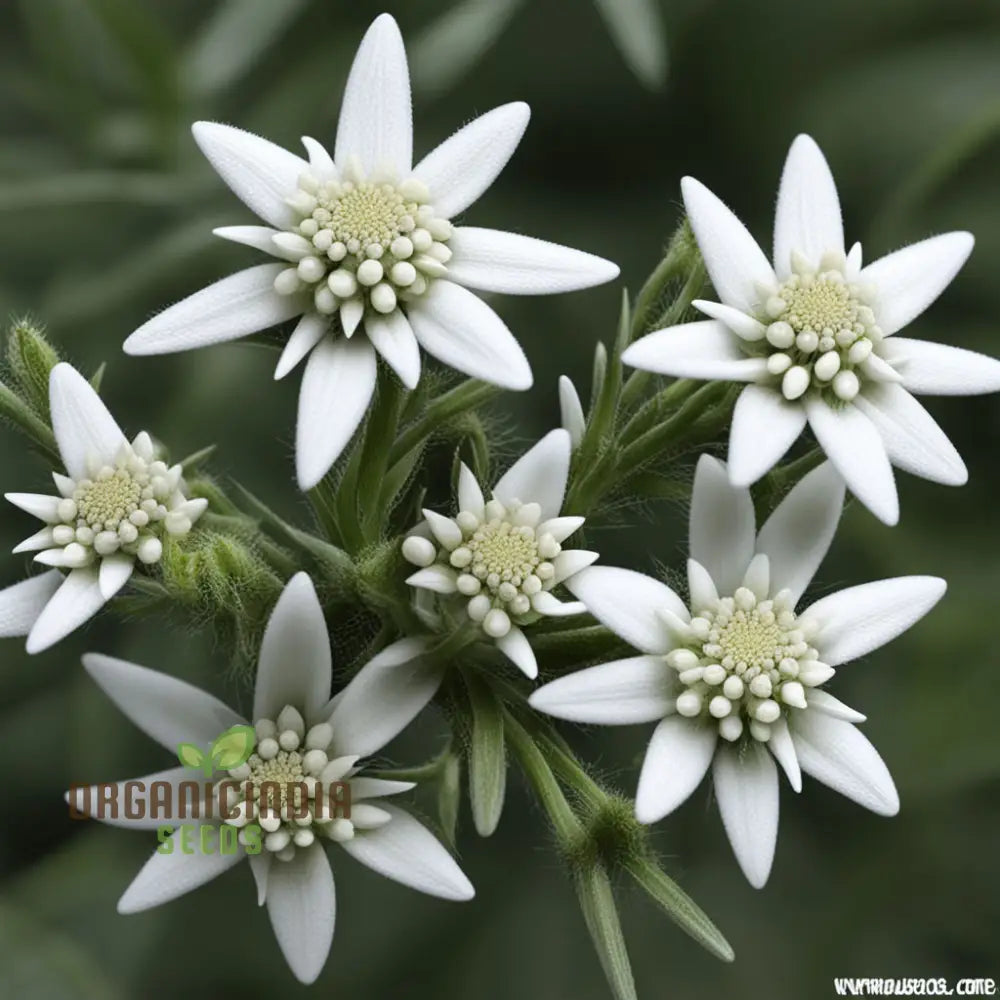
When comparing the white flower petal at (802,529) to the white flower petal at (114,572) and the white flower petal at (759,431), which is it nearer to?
the white flower petal at (759,431)

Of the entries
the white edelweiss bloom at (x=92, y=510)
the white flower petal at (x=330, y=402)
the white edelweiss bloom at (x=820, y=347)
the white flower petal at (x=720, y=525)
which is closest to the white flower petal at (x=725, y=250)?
the white edelweiss bloom at (x=820, y=347)

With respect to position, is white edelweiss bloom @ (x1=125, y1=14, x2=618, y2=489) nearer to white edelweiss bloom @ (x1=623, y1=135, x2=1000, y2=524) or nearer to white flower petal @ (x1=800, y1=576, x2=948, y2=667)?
white edelweiss bloom @ (x1=623, y1=135, x2=1000, y2=524)

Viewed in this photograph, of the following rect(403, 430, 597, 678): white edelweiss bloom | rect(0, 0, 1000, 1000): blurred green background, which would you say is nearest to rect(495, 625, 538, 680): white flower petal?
rect(403, 430, 597, 678): white edelweiss bloom

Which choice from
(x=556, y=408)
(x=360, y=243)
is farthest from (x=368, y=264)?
(x=556, y=408)

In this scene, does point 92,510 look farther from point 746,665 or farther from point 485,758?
point 746,665

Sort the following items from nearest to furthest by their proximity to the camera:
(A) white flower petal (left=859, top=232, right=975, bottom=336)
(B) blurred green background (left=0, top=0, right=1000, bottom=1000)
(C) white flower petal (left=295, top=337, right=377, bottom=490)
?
(C) white flower petal (left=295, top=337, right=377, bottom=490), (A) white flower petal (left=859, top=232, right=975, bottom=336), (B) blurred green background (left=0, top=0, right=1000, bottom=1000)

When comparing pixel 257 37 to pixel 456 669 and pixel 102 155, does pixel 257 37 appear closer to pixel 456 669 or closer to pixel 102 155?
pixel 102 155
